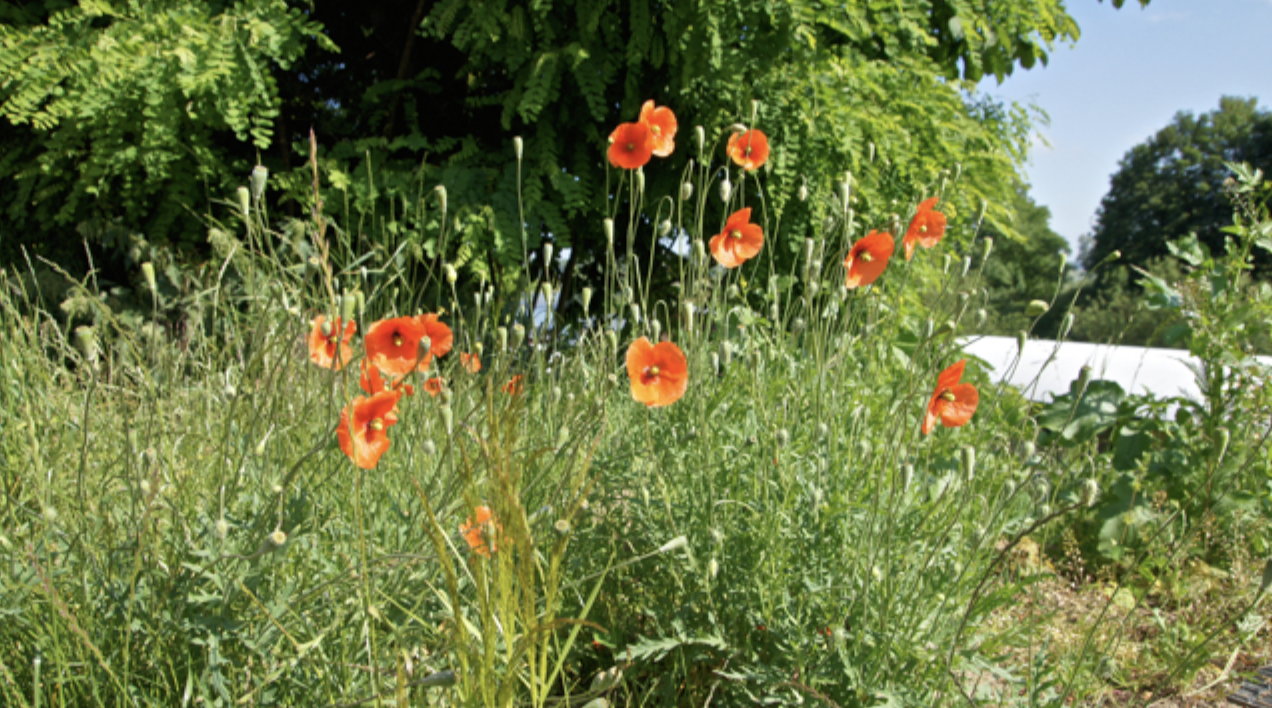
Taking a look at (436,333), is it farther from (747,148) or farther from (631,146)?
(747,148)

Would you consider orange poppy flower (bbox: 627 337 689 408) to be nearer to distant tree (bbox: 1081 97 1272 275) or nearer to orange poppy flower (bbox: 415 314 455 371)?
orange poppy flower (bbox: 415 314 455 371)

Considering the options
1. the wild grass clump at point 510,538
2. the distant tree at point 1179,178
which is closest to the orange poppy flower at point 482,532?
the wild grass clump at point 510,538

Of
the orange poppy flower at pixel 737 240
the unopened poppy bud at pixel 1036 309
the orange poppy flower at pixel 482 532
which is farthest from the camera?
the orange poppy flower at pixel 737 240

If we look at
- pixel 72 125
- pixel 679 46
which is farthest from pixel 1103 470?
pixel 72 125

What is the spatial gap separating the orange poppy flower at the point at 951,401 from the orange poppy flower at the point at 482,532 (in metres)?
0.79

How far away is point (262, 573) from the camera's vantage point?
45.4 inches

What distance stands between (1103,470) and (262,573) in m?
2.82

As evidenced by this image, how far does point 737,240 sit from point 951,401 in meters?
0.67

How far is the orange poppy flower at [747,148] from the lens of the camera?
196cm

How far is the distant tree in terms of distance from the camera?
3928 centimetres

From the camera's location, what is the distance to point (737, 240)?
1.91 metres

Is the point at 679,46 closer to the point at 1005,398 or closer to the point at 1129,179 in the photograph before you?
the point at 1005,398

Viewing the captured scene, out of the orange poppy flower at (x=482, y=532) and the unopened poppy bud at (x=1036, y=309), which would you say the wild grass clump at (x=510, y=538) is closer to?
the orange poppy flower at (x=482, y=532)

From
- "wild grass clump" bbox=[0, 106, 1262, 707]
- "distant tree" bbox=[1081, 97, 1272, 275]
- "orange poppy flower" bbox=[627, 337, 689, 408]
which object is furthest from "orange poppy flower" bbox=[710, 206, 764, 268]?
"distant tree" bbox=[1081, 97, 1272, 275]
